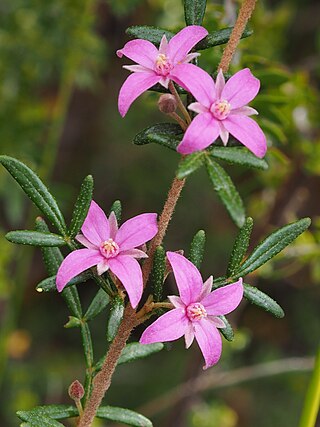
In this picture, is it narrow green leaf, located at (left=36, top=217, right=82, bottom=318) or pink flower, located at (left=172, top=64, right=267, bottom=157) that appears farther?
narrow green leaf, located at (left=36, top=217, right=82, bottom=318)

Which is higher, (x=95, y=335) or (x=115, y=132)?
(x=115, y=132)

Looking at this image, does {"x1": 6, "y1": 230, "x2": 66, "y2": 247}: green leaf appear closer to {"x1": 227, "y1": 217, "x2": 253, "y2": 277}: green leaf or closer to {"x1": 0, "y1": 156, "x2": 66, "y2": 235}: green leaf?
{"x1": 0, "y1": 156, "x2": 66, "y2": 235}: green leaf

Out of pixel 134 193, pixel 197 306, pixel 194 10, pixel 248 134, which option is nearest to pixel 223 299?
pixel 197 306

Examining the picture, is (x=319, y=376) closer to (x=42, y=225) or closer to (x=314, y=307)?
(x=42, y=225)

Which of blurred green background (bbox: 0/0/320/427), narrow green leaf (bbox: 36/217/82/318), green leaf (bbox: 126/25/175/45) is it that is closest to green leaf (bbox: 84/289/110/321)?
narrow green leaf (bbox: 36/217/82/318)

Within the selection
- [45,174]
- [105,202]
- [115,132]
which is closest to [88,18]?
[45,174]

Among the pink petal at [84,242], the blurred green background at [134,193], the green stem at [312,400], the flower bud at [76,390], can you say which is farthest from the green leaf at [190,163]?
the blurred green background at [134,193]
